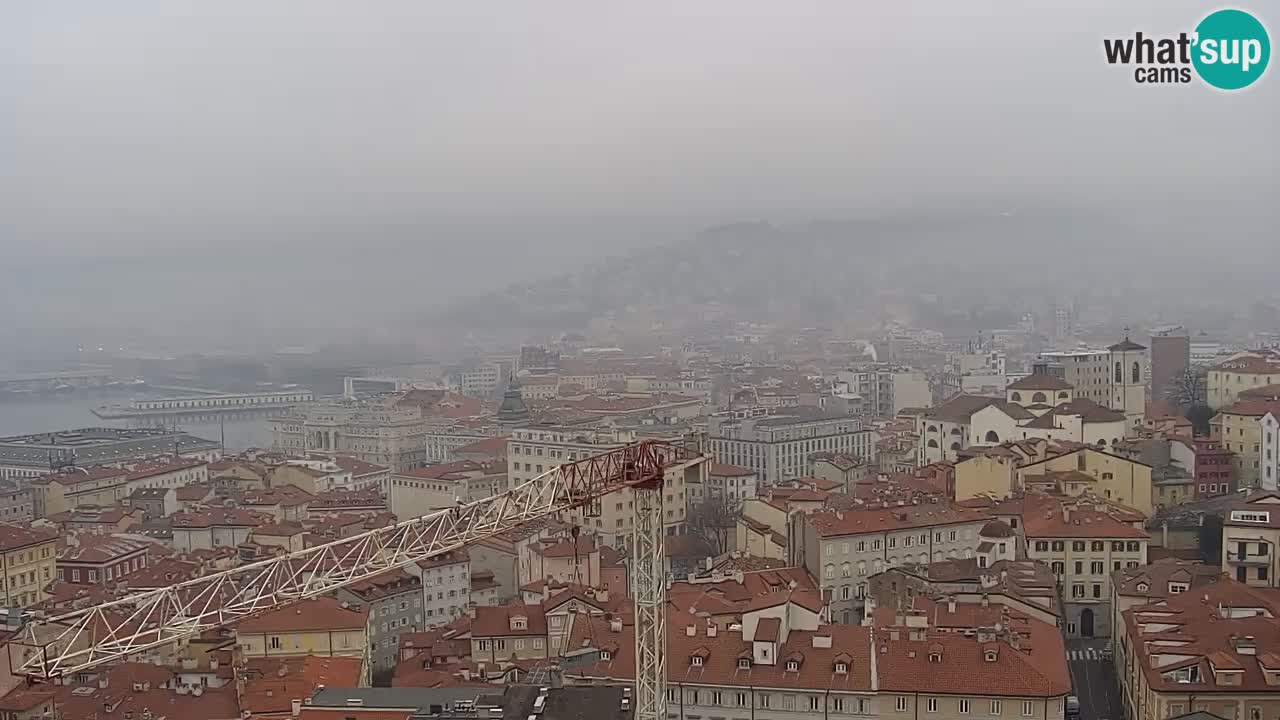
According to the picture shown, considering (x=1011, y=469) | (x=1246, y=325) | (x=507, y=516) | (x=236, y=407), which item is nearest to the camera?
(x=507, y=516)

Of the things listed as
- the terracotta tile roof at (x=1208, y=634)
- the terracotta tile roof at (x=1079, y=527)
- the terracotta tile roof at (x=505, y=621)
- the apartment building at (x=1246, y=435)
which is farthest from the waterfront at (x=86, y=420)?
the terracotta tile roof at (x=1208, y=634)

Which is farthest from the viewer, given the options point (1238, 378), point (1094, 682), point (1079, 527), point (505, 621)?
point (1238, 378)

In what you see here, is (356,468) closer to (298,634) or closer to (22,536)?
(22,536)

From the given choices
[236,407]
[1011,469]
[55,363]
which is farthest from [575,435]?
[55,363]

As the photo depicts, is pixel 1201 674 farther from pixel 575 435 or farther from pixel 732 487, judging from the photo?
pixel 575 435

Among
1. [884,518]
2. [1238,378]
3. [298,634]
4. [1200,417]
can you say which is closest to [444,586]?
[298,634]

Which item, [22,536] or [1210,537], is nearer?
[1210,537]

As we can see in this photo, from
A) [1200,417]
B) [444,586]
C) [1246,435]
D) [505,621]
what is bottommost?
[444,586]
